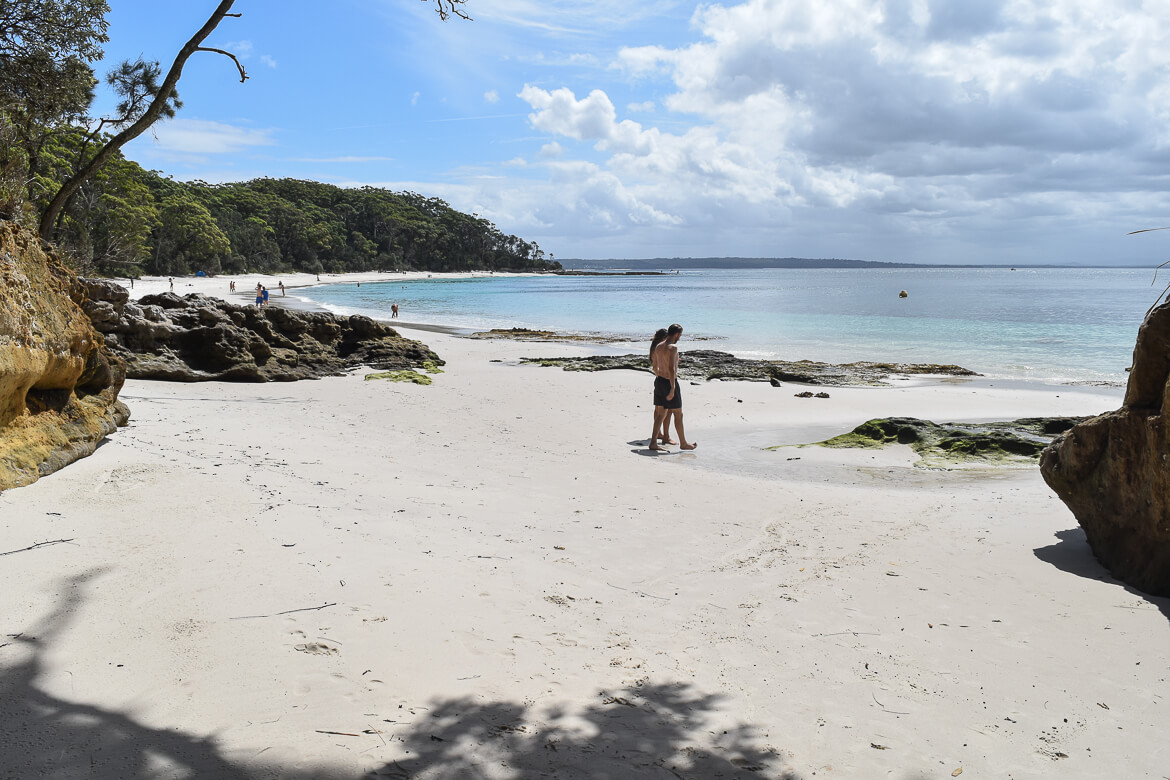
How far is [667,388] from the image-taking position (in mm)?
9398

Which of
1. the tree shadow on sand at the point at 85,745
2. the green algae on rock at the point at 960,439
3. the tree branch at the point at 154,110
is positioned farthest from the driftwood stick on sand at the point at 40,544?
the green algae on rock at the point at 960,439

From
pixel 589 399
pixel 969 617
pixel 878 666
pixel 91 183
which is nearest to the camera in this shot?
pixel 878 666

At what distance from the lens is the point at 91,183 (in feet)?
148

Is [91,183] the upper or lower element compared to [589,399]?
upper

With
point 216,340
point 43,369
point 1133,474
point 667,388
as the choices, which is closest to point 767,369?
point 667,388

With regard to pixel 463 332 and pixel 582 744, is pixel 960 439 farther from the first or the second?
pixel 463 332

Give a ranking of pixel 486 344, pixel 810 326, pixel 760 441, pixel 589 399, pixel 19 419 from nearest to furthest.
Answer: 1. pixel 19 419
2. pixel 760 441
3. pixel 589 399
4. pixel 486 344
5. pixel 810 326

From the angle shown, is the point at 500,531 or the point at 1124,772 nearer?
the point at 1124,772

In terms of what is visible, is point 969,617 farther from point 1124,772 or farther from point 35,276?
point 35,276

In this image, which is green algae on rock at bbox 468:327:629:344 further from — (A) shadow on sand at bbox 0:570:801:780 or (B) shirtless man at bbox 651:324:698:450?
(A) shadow on sand at bbox 0:570:801:780

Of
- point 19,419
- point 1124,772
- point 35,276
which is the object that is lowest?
point 1124,772

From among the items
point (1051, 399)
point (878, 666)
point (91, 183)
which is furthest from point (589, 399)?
point (91, 183)

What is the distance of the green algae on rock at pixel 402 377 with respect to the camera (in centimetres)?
1350

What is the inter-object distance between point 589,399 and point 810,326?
80.4ft
